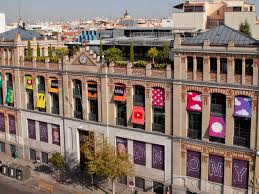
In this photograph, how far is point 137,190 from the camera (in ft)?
164

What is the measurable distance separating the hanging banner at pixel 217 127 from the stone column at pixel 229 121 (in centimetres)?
52

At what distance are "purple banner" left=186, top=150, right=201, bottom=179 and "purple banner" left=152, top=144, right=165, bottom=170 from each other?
345 cm

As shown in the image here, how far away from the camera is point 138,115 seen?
48.8 m

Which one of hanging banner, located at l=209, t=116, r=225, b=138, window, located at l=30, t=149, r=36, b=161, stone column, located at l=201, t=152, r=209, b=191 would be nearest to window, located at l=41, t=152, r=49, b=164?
window, located at l=30, t=149, r=36, b=161

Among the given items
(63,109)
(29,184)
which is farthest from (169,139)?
(29,184)

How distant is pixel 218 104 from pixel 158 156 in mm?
10181

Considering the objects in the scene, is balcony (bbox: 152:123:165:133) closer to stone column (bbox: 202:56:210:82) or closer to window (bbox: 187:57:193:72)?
window (bbox: 187:57:193:72)

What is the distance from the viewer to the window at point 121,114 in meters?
50.4

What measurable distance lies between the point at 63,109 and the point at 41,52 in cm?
1317

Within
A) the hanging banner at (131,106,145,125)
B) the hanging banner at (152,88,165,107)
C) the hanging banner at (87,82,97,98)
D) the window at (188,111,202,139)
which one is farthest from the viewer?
the hanging banner at (87,82,97,98)

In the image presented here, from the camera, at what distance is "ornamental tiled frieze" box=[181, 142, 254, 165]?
41.6 m

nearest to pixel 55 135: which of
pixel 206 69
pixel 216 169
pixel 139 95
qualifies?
pixel 139 95

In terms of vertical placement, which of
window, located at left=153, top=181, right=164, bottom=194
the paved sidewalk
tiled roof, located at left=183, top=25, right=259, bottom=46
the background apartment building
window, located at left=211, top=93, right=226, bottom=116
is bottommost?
the paved sidewalk

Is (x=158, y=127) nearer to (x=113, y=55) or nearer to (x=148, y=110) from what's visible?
(x=148, y=110)
